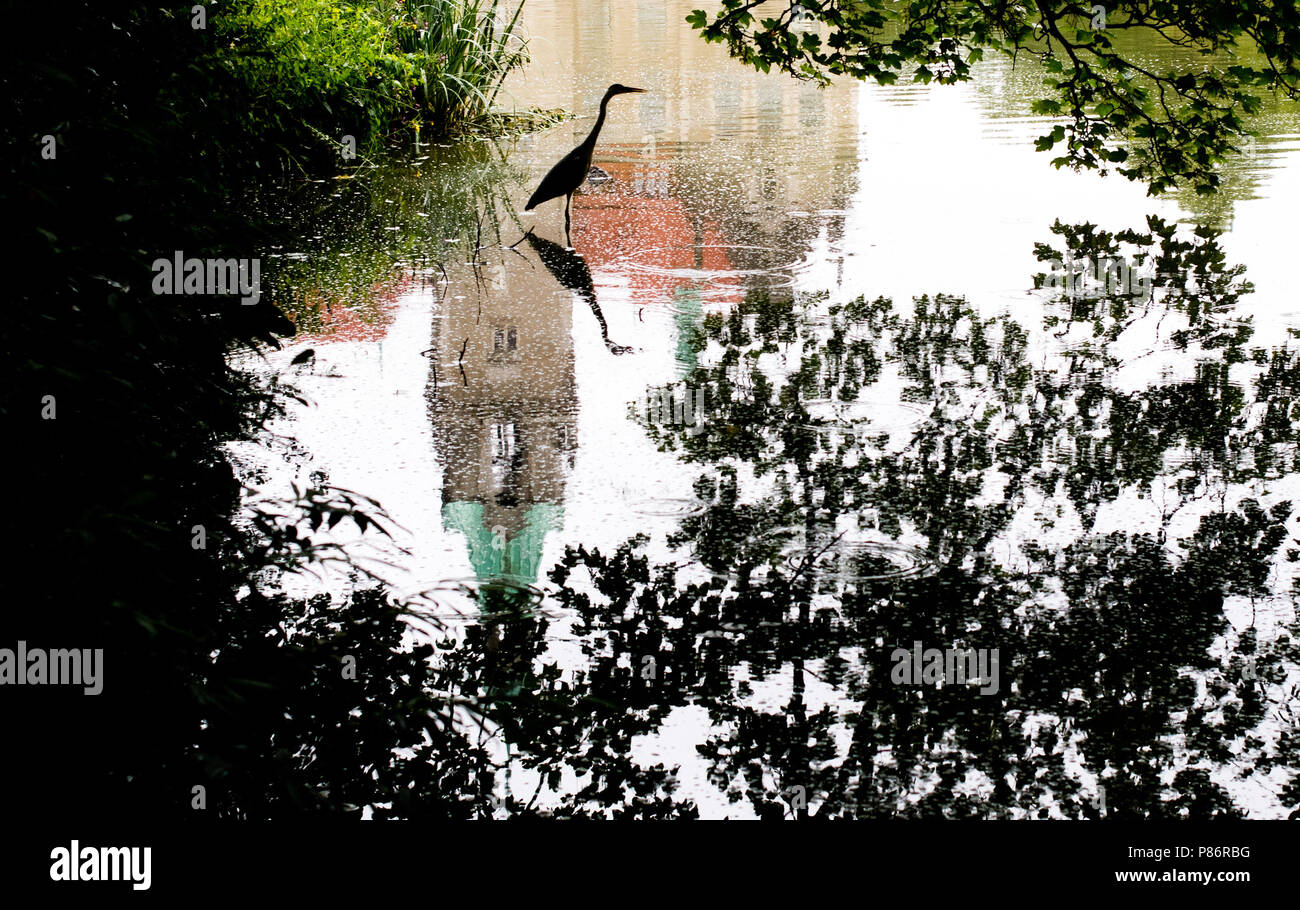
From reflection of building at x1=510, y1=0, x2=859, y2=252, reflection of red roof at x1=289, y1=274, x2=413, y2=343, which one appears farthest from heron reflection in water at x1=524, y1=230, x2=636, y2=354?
reflection of building at x1=510, y1=0, x2=859, y2=252

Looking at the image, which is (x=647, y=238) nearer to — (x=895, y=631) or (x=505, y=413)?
(x=505, y=413)

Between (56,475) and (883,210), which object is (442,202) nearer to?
(883,210)

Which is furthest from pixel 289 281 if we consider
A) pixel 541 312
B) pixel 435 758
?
pixel 435 758

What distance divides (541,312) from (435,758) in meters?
4.71

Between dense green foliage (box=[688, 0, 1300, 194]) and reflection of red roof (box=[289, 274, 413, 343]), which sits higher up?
dense green foliage (box=[688, 0, 1300, 194])

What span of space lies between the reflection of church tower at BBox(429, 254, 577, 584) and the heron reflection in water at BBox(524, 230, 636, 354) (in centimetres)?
13

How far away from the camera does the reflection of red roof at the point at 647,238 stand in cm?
816

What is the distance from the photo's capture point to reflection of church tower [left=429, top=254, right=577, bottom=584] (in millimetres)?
4746

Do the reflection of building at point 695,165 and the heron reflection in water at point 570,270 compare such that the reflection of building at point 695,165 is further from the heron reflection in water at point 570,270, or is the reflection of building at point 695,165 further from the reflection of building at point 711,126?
the heron reflection in water at point 570,270

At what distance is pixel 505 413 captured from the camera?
5914mm

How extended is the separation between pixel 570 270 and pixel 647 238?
95 centimetres

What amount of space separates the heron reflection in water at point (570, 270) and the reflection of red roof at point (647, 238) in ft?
0.42

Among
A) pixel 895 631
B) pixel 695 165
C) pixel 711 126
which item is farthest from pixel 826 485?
pixel 711 126

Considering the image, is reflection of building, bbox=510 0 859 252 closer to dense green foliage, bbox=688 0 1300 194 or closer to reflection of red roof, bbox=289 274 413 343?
dense green foliage, bbox=688 0 1300 194
